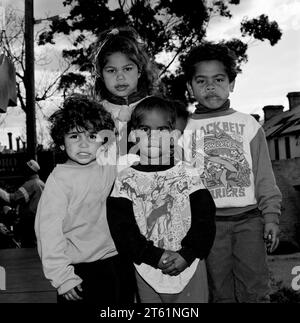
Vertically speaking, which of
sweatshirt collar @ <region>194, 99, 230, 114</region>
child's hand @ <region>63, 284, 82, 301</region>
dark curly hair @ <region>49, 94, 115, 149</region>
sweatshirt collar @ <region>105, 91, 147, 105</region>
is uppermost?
sweatshirt collar @ <region>105, 91, 147, 105</region>

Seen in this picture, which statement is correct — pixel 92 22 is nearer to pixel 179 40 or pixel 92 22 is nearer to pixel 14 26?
pixel 179 40

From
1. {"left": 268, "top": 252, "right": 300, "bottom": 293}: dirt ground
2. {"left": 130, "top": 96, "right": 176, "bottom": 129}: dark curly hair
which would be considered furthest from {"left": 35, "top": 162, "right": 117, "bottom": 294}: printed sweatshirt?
{"left": 268, "top": 252, "right": 300, "bottom": 293}: dirt ground

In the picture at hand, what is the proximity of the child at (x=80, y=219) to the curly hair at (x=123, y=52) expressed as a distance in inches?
10.9

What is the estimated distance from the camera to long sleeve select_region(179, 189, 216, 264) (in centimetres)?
182

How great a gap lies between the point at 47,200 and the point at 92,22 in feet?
26.7

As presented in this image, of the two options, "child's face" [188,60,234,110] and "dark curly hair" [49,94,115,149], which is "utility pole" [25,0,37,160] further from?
"dark curly hair" [49,94,115,149]

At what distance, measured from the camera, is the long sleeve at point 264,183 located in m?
2.12

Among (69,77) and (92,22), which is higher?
(92,22)

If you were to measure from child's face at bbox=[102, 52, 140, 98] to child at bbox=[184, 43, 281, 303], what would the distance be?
0.30 metres

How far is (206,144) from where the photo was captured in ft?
7.18

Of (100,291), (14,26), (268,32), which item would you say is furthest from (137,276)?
(14,26)

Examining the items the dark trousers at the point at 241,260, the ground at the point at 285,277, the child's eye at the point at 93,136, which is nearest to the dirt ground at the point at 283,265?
the ground at the point at 285,277

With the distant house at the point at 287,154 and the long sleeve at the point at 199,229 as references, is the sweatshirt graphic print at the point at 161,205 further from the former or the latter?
the distant house at the point at 287,154

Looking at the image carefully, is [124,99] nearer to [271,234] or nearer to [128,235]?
[128,235]
